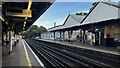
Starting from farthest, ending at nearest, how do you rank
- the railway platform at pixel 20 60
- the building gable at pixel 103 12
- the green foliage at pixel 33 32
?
the green foliage at pixel 33 32, the building gable at pixel 103 12, the railway platform at pixel 20 60

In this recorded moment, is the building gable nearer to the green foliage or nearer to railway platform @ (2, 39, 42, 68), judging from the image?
railway platform @ (2, 39, 42, 68)

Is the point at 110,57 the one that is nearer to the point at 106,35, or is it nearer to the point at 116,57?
the point at 116,57

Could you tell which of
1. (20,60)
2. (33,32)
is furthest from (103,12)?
(33,32)

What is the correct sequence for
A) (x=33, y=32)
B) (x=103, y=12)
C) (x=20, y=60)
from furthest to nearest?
(x=33, y=32), (x=103, y=12), (x=20, y=60)

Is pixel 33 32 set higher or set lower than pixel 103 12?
lower

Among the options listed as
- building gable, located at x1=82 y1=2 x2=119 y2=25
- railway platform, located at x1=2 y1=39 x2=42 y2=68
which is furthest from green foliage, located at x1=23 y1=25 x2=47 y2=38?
railway platform, located at x1=2 y1=39 x2=42 y2=68

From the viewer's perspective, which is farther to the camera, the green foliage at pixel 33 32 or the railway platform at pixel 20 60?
the green foliage at pixel 33 32

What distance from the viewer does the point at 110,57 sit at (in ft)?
61.5

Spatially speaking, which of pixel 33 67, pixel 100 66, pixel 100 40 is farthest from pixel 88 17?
pixel 33 67

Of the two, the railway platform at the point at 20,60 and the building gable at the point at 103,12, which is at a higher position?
the building gable at the point at 103,12

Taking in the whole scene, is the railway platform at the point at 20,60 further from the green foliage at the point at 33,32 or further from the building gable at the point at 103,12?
the green foliage at the point at 33,32

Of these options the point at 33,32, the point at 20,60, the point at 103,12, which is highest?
the point at 103,12

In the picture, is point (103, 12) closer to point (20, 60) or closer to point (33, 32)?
point (20, 60)

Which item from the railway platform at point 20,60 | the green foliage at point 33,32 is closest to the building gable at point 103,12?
the railway platform at point 20,60
